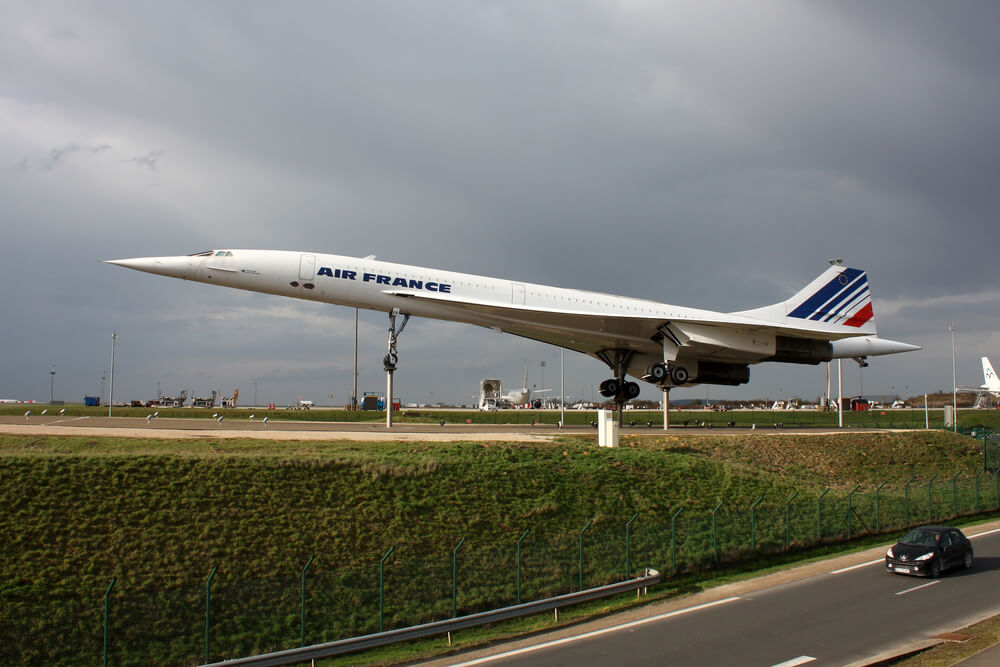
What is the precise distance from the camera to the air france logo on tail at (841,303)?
32.7 metres

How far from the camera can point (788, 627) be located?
1180cm

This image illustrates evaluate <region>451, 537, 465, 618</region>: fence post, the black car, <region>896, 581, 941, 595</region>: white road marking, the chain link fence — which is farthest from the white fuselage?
<region>896, 581, 941, 595</region>: white road marking

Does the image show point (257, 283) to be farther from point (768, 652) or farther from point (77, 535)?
point (768, 652)

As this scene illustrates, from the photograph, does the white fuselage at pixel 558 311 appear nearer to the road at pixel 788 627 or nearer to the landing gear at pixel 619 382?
the landing gear at pixel 619 382

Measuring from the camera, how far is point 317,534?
14039 mm

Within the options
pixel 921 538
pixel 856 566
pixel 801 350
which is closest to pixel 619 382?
pixel 801 350

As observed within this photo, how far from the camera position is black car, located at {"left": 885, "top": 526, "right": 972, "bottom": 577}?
1504 cm

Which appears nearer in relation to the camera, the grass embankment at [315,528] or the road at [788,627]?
the road at [788,627]

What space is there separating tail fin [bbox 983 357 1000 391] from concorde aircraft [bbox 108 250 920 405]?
67.1 metres

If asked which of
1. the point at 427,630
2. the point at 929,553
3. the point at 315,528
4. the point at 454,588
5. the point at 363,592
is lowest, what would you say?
the point at 427,630

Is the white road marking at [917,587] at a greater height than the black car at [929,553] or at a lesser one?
lesser

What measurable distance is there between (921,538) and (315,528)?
13.6 metres

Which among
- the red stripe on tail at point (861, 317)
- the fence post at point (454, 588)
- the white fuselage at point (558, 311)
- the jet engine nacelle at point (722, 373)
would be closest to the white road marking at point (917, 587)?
the fence post at point (454, 588)

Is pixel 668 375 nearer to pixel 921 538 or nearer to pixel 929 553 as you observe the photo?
pixel 921 538
